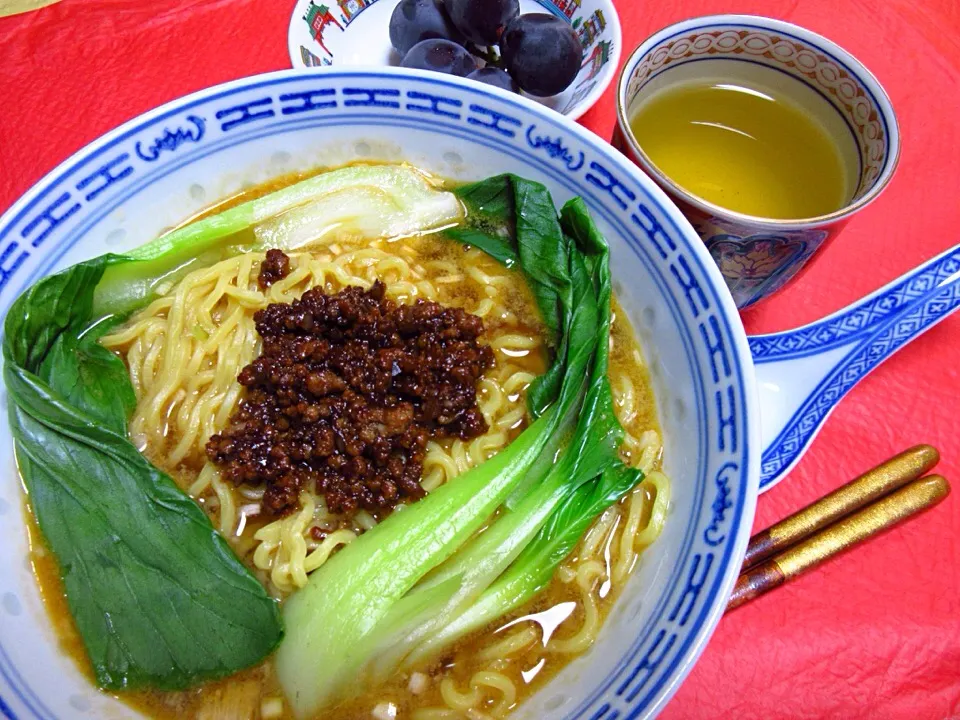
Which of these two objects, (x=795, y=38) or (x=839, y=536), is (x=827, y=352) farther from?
(x=795, y=38)

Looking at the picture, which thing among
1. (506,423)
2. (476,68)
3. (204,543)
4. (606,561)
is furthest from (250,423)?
→ (476,68)

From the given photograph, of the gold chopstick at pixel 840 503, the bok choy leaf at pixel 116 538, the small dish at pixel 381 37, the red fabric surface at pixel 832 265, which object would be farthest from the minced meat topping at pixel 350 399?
the small dish at pixel 381 37

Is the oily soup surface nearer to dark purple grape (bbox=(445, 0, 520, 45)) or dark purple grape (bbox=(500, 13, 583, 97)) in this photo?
dark purple grape (bbox=(500, 13, 583, 97))

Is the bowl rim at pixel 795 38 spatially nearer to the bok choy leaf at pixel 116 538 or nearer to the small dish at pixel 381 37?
Result: the small dish at pixel 381 37

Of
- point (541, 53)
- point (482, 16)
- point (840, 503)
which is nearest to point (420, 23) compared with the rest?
point (482, 16)

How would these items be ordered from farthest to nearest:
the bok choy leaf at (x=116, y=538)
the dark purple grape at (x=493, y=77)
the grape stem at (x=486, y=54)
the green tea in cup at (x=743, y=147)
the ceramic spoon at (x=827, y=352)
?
the grape stem at (x=486, y=54), the dark purple grape at (x=493, y=77), the green tea in cup at (x=743, y=147), the ceramic spoon at (x=827, y=352), the bok choy leaf at (x=116, y=538)

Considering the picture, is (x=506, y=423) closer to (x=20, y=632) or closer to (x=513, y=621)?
(x=513, y=621)
